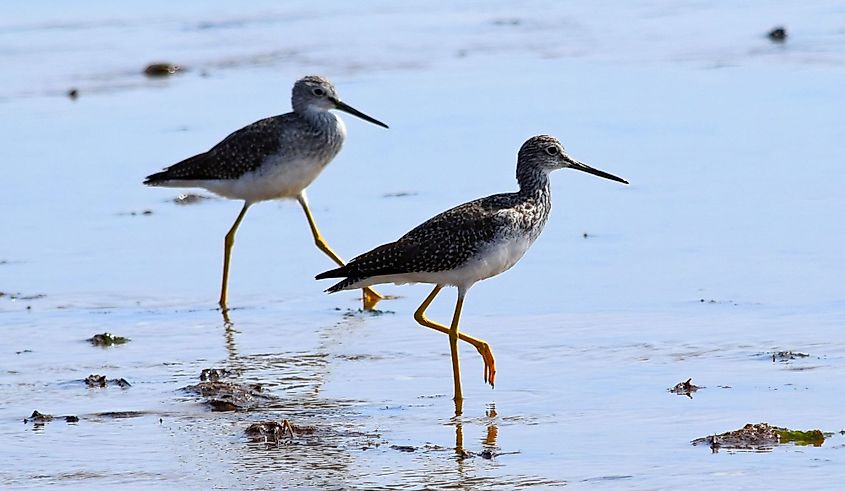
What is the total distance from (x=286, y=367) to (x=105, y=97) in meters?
9.61

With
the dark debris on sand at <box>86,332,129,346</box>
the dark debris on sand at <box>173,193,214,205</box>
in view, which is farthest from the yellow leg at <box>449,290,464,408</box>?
the dark debris on sand at <box>173,193,214,205</box>

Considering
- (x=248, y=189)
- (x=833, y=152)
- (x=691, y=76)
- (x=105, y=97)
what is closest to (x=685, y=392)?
(x=248, y=189)

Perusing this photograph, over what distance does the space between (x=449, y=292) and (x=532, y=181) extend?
1.71 metres

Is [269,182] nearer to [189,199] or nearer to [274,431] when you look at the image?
[189,199]

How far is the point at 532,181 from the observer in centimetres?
976

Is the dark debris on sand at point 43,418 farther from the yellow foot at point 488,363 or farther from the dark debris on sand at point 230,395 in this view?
the yellow foot at point 488,363

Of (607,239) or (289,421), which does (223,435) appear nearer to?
(289,421)

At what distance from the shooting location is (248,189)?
12.2 meters

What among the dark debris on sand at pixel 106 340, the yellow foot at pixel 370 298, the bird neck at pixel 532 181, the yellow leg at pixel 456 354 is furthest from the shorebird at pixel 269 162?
the yellow leg at pixel 456 354

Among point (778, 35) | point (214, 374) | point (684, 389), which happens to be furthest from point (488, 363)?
point (778, 35)

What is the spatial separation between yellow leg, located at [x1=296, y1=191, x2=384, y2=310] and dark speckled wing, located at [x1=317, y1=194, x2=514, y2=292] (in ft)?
6.30

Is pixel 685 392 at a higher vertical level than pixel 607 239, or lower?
lower

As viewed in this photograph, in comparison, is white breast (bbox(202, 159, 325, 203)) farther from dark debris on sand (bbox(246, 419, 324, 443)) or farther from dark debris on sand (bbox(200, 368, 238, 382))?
dark debris on sand (bbox(246, 419, 324, 443))

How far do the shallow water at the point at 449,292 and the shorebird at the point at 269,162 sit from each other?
478 mm
